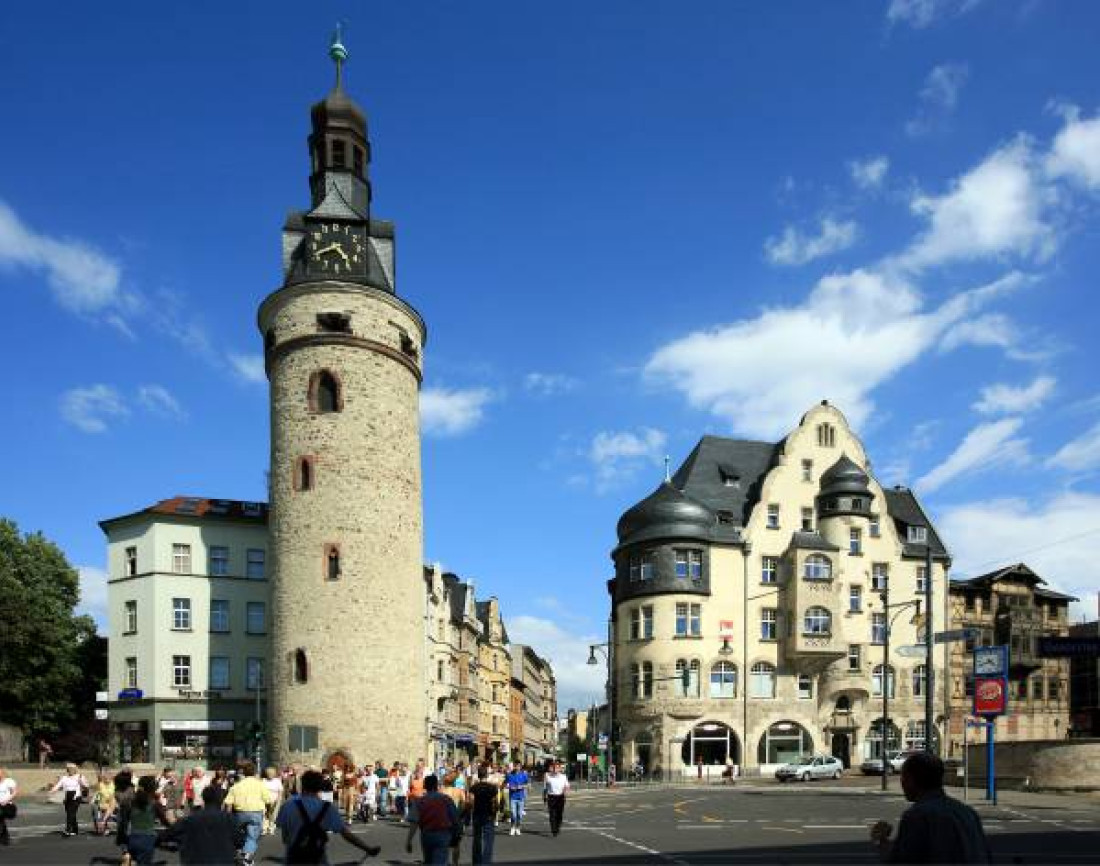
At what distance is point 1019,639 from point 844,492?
16388mm

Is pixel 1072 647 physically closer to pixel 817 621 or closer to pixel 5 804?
pixel 817 621

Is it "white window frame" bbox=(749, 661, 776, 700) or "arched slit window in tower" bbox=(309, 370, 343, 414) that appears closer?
"arched slit window in tower" bbox=(309, 370, 343, 414)

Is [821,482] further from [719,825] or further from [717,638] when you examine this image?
[719,825]

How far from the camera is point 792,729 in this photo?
57.9 m

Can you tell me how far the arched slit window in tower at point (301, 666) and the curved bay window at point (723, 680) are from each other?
23693mm

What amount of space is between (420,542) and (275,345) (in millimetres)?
10277

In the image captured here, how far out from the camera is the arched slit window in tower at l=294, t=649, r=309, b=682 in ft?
137

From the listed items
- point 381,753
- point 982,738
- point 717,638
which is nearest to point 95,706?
point 381,753

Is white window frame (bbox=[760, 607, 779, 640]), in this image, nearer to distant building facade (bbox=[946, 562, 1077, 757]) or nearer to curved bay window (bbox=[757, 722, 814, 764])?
curved bay window (bbox=[757, 722, 814, 764])

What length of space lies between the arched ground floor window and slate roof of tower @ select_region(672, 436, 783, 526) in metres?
11.4

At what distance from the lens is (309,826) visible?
30.1 ft

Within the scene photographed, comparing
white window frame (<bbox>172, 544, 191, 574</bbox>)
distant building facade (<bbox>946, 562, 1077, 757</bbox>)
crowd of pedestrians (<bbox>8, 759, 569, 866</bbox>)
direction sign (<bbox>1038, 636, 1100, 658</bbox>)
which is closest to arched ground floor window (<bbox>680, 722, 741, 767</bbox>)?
distant building facade (<bbox>946, 562, 1077, 757</bbox>)

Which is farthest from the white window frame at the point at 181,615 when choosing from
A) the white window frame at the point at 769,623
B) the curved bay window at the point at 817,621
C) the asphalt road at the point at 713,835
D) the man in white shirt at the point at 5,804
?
the curved bay window at the point at 817,621

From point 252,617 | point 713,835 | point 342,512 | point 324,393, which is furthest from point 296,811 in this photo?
point 252,617
